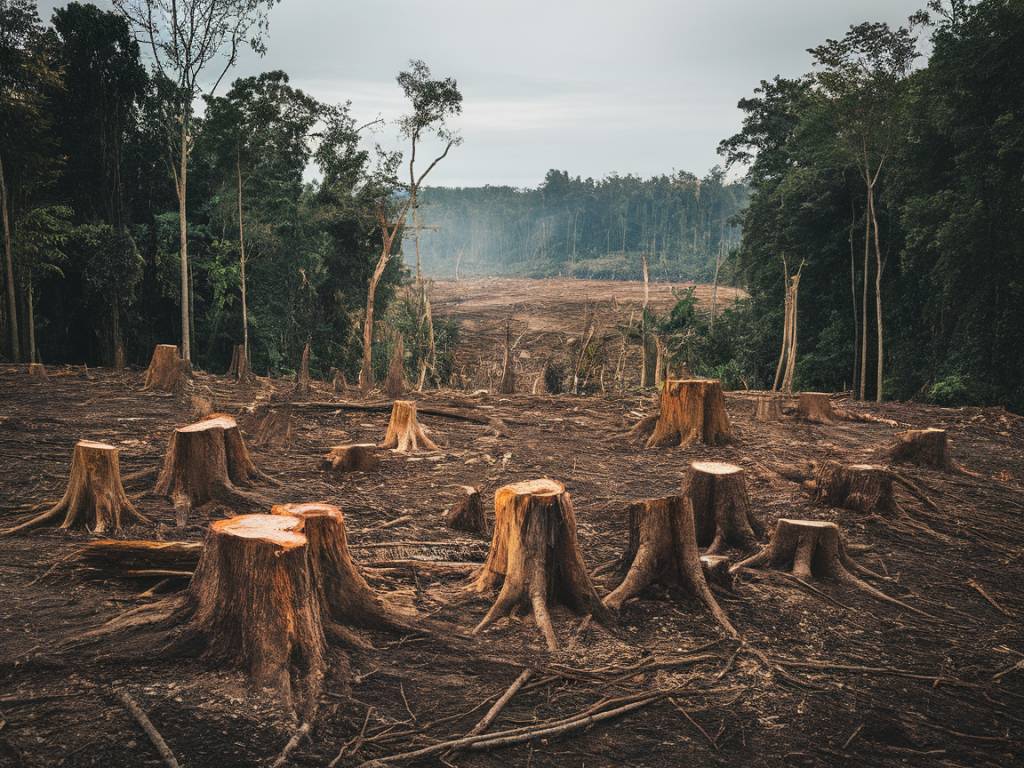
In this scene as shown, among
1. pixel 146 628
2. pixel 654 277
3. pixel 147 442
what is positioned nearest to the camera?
pixel 146 628

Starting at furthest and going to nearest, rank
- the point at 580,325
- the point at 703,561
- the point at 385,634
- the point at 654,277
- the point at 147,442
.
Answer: the point at 654,277, the point at 580,325, the point at 147,442, the point at 703,561, the point at 385,634

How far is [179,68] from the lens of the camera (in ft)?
77.4

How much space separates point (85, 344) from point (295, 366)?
8006 millimetres

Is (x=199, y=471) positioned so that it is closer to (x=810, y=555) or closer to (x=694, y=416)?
(x=810, y=555)

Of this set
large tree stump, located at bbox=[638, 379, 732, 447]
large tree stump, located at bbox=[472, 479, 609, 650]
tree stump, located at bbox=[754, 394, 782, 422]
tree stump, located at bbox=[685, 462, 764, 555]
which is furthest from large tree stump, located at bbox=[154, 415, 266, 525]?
tree stump, located at bbox=[754, 394, 782, 422]

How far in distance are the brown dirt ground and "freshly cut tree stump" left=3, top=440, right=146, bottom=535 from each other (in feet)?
0.81

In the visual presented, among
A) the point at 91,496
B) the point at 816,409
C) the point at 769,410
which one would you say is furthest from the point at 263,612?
the point at 816,409

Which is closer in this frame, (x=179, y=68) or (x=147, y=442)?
(x=147, y=442)

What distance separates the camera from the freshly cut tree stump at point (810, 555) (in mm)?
4594

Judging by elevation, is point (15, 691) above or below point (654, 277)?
below

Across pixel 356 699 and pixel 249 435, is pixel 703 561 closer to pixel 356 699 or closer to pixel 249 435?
pixel 356 699

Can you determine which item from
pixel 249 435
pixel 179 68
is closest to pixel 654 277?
pixel 179 68

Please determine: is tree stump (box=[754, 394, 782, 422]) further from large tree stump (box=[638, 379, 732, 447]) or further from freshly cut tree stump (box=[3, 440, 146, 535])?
freshly cut tree stump (box=[3, 440, 146, 535])

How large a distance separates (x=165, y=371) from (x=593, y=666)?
42.0ft
